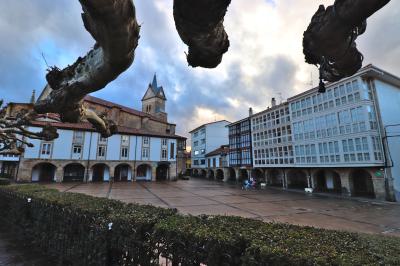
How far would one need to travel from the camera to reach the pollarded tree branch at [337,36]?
97cm

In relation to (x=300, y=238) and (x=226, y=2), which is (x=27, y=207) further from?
(x=226, y=2)

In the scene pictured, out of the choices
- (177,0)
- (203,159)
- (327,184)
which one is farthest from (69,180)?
(177,0)

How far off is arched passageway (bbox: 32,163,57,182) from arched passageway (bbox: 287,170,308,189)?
123ft

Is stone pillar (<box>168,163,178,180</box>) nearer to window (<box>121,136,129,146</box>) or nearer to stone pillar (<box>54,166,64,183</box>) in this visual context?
window (<box>121,136,129,146</box>)

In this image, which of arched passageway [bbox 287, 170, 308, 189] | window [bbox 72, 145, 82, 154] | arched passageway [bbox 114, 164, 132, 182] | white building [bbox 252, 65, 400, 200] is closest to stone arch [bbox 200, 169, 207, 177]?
arched passageway [bbox 114, 164, 132, 182]

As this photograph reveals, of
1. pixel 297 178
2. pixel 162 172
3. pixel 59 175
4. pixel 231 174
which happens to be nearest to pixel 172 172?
pixel 162 172

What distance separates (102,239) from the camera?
405 centimetres

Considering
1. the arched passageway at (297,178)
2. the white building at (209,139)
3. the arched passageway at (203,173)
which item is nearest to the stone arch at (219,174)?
the white building at (209,139)

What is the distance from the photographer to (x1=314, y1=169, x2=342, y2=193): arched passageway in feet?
96.0

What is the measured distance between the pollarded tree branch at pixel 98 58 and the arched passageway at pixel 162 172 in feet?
144

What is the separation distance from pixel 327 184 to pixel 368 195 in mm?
5654

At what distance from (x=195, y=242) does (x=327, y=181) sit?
33.1 m

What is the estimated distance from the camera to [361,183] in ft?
89.2

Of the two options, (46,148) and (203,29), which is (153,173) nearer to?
(46,148)
